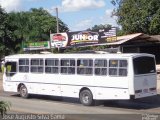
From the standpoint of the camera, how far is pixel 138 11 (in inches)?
1855

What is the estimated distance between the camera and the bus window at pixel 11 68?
24.9 m

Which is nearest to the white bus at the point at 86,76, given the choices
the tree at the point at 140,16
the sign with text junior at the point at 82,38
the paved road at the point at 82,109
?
the paved road at the point at 82,109

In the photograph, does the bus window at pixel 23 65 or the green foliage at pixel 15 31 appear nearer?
the bus window at pixel 23 65

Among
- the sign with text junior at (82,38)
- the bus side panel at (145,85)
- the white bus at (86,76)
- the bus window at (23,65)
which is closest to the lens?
the bus side panel at (145,85)

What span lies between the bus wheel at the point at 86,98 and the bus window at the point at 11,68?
548cm

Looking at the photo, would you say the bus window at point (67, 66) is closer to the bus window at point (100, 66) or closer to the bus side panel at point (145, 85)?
the bus window at point (100, 66)

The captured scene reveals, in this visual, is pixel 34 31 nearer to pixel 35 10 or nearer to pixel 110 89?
pixel 35 10

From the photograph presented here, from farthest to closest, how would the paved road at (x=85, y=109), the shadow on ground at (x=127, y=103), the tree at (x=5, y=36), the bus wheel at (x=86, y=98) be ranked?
the tree at (x=5, y=36) < the bus wheel at (x=86, y=98) < the shadow on ground at (x=127, y=103) < the paved road at (x=85, y=109)

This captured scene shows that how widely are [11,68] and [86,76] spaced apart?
236 inches

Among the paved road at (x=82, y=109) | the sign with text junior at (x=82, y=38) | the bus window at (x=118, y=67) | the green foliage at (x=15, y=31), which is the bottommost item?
the paved road at (x=82, y=109)

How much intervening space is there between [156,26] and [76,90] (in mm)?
27318

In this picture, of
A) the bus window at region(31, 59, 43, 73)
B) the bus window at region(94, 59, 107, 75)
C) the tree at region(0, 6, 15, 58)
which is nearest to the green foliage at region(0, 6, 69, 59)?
the tree at region(0, 6, 15, 58)

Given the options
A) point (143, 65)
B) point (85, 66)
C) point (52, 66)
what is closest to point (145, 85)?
point (143, 65)

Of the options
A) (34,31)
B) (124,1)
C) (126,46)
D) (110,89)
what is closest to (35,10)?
(34,31)
